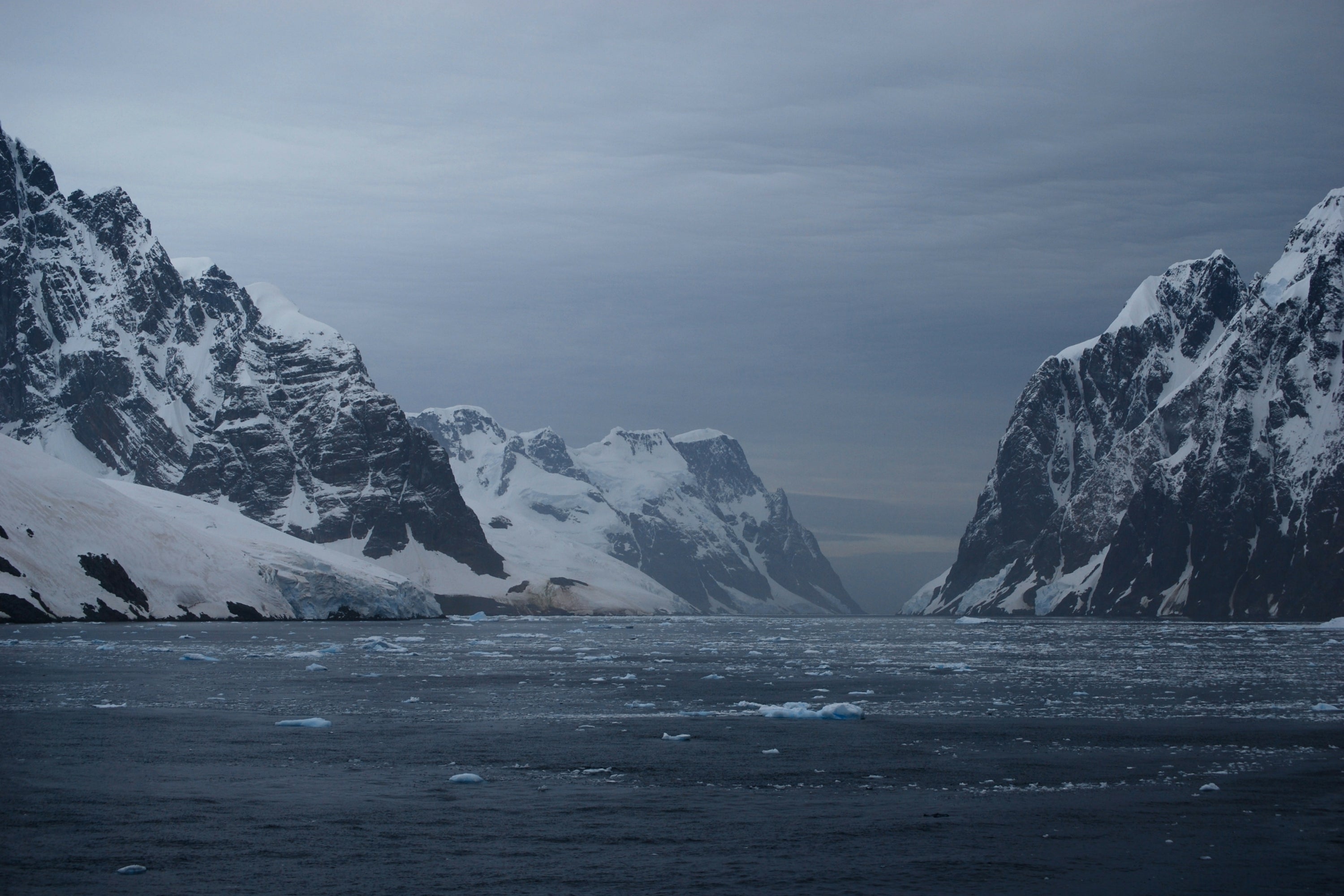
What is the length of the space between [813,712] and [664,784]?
58.4 feet

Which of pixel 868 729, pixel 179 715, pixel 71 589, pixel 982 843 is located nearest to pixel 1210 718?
pixel 868 729

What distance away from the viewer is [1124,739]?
44.7 metres

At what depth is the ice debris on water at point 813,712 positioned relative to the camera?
5141 centimetres

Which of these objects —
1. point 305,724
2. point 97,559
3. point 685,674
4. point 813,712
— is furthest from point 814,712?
point 97,559

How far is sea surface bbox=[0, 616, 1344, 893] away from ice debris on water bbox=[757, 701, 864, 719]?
0.33m

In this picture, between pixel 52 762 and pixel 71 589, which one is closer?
pixel 52 762

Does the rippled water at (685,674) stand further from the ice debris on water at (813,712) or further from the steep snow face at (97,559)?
the steep snow face at (97,559)

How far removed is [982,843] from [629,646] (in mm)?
108200

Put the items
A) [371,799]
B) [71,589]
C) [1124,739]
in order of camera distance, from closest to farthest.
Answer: [371,799]
[1124,739]
[71,589]

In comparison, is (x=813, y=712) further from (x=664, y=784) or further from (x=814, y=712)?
(x=664, y=784)

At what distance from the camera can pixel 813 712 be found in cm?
5219

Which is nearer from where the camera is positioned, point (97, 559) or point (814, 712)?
point (814, 712)

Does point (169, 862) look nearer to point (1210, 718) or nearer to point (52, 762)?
point (52, 762)

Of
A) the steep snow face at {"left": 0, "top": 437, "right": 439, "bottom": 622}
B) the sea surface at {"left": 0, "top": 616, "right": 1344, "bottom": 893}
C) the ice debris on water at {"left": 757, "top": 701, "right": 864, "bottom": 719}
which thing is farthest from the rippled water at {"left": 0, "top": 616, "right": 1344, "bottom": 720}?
the steep snow face at {"left": 0, "top": 437, "right": 439, "bottom": 622}
